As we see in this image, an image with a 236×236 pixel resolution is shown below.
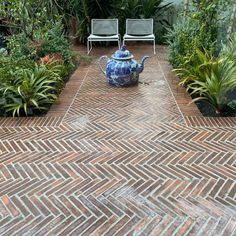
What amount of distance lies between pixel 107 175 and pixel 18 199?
0.79 metres

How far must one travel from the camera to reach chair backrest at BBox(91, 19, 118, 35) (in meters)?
8.12

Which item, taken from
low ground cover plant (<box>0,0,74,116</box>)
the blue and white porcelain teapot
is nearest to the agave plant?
low ground cover plant (<box>0,0,74,116</box>)

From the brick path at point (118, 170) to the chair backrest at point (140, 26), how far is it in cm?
427

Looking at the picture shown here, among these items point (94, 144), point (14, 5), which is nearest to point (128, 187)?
point (94, 144)

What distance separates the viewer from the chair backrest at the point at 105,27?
26.6ft

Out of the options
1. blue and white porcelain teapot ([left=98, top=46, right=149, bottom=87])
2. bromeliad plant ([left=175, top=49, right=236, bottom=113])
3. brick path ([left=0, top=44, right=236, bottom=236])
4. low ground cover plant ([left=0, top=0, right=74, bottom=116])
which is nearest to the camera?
brick path ([left=0, top=44, right=236, bottom=236])

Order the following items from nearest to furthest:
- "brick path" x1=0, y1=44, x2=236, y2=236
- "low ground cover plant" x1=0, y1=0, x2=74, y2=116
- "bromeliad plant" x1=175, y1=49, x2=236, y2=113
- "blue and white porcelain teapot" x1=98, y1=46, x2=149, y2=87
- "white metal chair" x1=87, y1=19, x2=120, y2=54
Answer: "brick path" x1=0, y1=44, x2=236, y2=236
"bromeliad plant" x1=175, y1=49, x2=236, y2=113
"low ground cover plant" x1=0, y1=0, x2=74, y2=116
"blue and white porcelain teapot" x1=98, y1=46, x2=149, y2=87
"white metal chair" x1=87, y1=19, x2=120, y2=54

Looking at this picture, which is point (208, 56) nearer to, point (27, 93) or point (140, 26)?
point (27, 93)

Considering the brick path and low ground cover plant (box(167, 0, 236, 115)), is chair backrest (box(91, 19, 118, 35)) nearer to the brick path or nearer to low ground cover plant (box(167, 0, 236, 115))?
low ground cover plant (box(167, 0, 236, 115))

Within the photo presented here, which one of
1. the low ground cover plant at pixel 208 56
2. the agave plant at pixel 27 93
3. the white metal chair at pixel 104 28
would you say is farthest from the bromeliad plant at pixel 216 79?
the white metal chair at pixel 104 28

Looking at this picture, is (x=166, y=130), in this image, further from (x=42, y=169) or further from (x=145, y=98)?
(x=42, y=169)

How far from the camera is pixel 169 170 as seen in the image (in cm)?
274

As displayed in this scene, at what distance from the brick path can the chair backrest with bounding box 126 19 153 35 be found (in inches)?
168

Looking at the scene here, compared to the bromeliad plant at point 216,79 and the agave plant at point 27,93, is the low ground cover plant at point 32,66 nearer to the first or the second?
the agave plant at point 27,93
